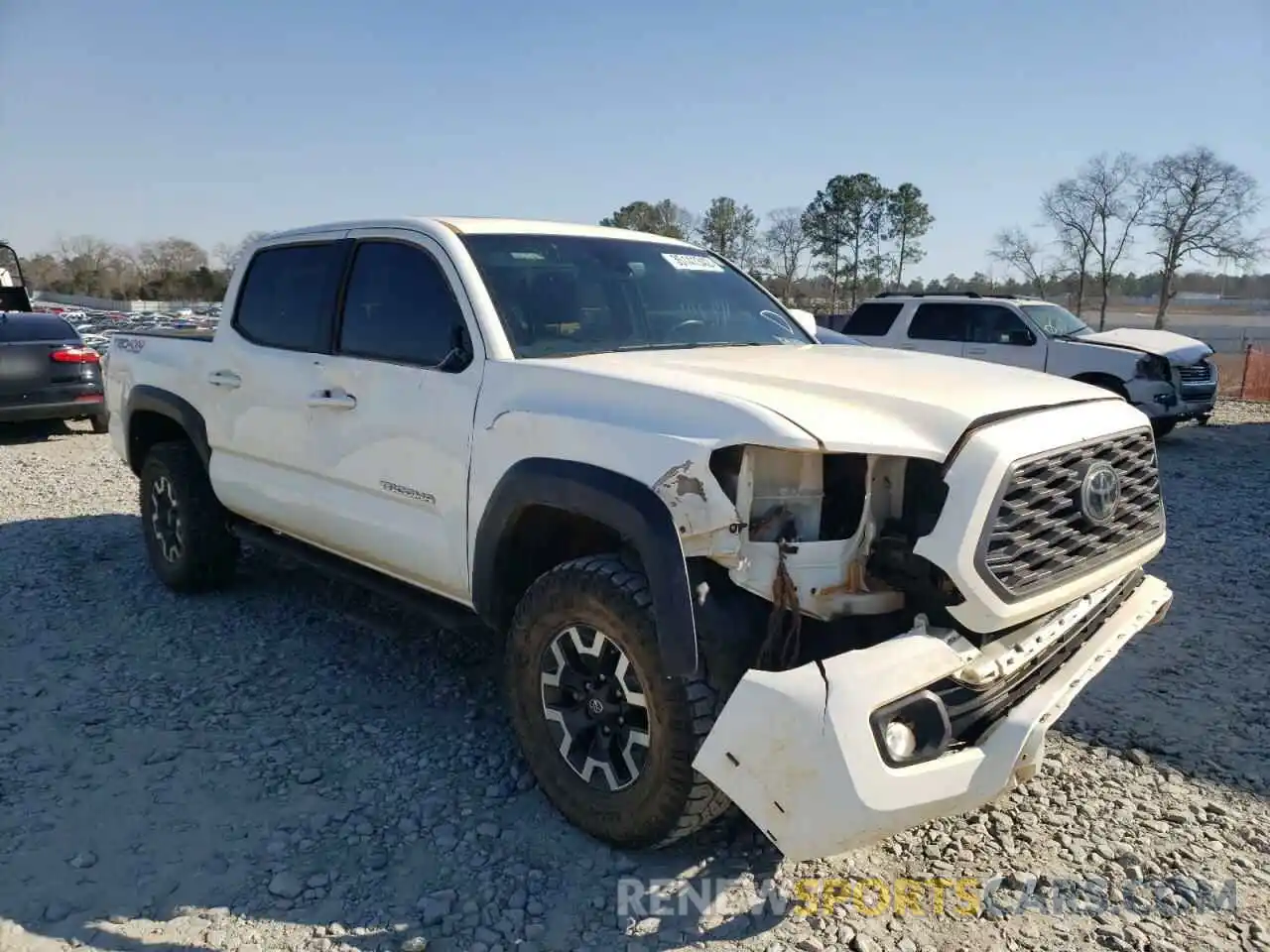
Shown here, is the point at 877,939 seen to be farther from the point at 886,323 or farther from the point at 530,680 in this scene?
the point at 886,323

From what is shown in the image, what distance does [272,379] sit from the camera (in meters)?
4.26

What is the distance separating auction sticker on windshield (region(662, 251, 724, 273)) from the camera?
13.7ft

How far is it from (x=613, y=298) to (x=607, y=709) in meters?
1.69

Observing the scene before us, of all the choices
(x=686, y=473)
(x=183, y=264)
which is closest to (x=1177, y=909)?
(x=686, y=473)

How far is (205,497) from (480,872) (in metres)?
3.12

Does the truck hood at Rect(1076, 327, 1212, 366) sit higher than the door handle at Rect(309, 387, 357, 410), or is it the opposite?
the door handle at Rect(309, 387, 357, 410)

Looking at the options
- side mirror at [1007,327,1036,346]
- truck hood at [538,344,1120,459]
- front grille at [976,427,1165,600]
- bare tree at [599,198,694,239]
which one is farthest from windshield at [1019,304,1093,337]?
bare tree at [599,198,694,239]

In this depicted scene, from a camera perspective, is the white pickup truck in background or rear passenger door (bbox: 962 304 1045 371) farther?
rear passenger door (bbox: 962 304 1045 371)

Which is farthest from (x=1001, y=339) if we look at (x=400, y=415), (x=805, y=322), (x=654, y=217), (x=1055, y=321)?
(x=654, y=217)

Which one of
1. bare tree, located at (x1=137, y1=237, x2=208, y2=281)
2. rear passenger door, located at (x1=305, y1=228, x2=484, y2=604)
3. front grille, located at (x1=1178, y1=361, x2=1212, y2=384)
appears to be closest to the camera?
rear passenger door, located at (x1=305, y1=228, x2=484, y2=604)

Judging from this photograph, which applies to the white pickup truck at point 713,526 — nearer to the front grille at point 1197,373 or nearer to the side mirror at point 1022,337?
the side mirror at point 1022,337

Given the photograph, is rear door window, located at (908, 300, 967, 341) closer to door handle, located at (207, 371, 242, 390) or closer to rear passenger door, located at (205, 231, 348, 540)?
rear passenger door, located at (205, 231, 348, 540)

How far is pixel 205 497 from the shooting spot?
506 cm

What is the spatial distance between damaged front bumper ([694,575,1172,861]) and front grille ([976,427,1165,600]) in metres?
0.26
